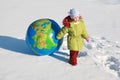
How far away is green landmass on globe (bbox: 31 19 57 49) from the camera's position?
21.5ft

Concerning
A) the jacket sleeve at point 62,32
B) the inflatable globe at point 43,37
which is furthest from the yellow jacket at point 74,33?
the inflatable globe at point 43,37

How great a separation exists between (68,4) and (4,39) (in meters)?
3.31

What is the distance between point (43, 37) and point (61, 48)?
794mm

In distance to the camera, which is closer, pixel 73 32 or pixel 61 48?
pixel 73 32

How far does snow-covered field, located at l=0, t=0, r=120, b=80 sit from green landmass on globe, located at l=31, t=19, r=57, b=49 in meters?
0.34

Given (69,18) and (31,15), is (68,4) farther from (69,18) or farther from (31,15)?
(69,18)

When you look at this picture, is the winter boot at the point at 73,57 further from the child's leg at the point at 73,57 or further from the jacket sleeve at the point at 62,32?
the jacket sleeve at the point at 62,32

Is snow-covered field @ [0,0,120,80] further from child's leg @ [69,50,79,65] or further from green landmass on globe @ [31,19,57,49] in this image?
green landmass on globe @ [31,19,57,49]

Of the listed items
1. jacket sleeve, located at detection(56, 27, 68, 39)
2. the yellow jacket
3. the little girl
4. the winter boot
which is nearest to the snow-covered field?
the winter boot

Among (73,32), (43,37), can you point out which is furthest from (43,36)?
(73,32)

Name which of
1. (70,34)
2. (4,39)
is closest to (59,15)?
(4,39)

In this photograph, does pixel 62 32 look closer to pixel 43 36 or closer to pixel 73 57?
pixel 43 36

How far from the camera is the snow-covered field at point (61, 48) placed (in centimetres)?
626

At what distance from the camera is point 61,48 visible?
7230mm
